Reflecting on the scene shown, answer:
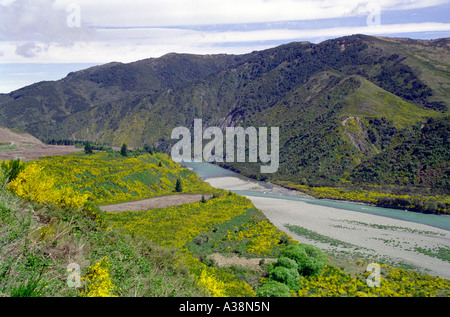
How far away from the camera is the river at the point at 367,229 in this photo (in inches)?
1479

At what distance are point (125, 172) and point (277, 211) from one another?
28932mm

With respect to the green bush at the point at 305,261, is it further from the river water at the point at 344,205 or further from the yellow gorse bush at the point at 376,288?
the river water at the point at 344,205

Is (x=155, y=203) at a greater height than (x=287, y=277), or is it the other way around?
(x=155, y=203)

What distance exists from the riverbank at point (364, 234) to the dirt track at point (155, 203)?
47.9 ft

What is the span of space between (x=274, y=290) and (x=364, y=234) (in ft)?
101

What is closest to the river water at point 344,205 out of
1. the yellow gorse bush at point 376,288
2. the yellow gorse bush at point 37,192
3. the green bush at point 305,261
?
the yellow gorse bush at point 376,288

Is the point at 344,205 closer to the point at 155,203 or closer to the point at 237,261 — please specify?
the point at 155,203

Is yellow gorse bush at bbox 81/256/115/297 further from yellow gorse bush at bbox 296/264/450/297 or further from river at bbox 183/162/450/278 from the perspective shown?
river at bbox 183/162/450/278

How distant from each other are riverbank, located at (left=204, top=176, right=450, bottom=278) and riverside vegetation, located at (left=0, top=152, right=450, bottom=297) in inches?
208

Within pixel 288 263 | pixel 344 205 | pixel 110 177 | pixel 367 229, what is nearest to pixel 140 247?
pixel 288 263

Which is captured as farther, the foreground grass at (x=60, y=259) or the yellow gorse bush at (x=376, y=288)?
the yellow gorse bush at (x=376, y=288)

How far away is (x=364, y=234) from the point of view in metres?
46.2

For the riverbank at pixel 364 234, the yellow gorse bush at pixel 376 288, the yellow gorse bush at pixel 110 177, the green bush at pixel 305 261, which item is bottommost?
the riverbank at pixel 364 234
